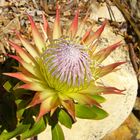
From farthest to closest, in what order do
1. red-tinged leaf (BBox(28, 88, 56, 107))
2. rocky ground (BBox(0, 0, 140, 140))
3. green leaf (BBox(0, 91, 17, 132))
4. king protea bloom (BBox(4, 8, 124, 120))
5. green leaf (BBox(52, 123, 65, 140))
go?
rocky ground (BBox(0, 0, 140, 140)) → green leaf (BBox(0, 91, 17, 132)) → green leaf (BBox(52, 123, 65, 140)) → king protea bloom (BBox(4, 8, 124, 120)) → red-tinged leaf (BBox(28, 88, 56, 107))

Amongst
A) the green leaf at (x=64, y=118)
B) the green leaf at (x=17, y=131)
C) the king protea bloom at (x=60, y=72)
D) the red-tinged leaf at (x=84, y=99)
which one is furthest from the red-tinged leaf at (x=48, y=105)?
the green leaf at (x=17, y=131)

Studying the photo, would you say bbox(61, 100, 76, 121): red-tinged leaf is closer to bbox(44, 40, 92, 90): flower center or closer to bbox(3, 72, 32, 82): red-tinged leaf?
bbox(44, 40, 92, 90): flower center

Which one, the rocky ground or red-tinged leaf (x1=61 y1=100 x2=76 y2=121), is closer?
red-tinged leaf (x1=61 y1=100 x2=76 y2=121)

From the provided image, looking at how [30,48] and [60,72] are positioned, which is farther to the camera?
[30,48]

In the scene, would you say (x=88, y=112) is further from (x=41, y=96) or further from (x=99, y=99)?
(x=41, y=96)

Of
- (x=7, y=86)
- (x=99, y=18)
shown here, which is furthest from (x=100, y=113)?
(x=99, y=18)

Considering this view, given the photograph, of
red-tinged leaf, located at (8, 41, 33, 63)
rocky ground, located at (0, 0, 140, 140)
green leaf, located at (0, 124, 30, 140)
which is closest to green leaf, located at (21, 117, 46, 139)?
green leaf, located at (0, 124, 30, 140)
